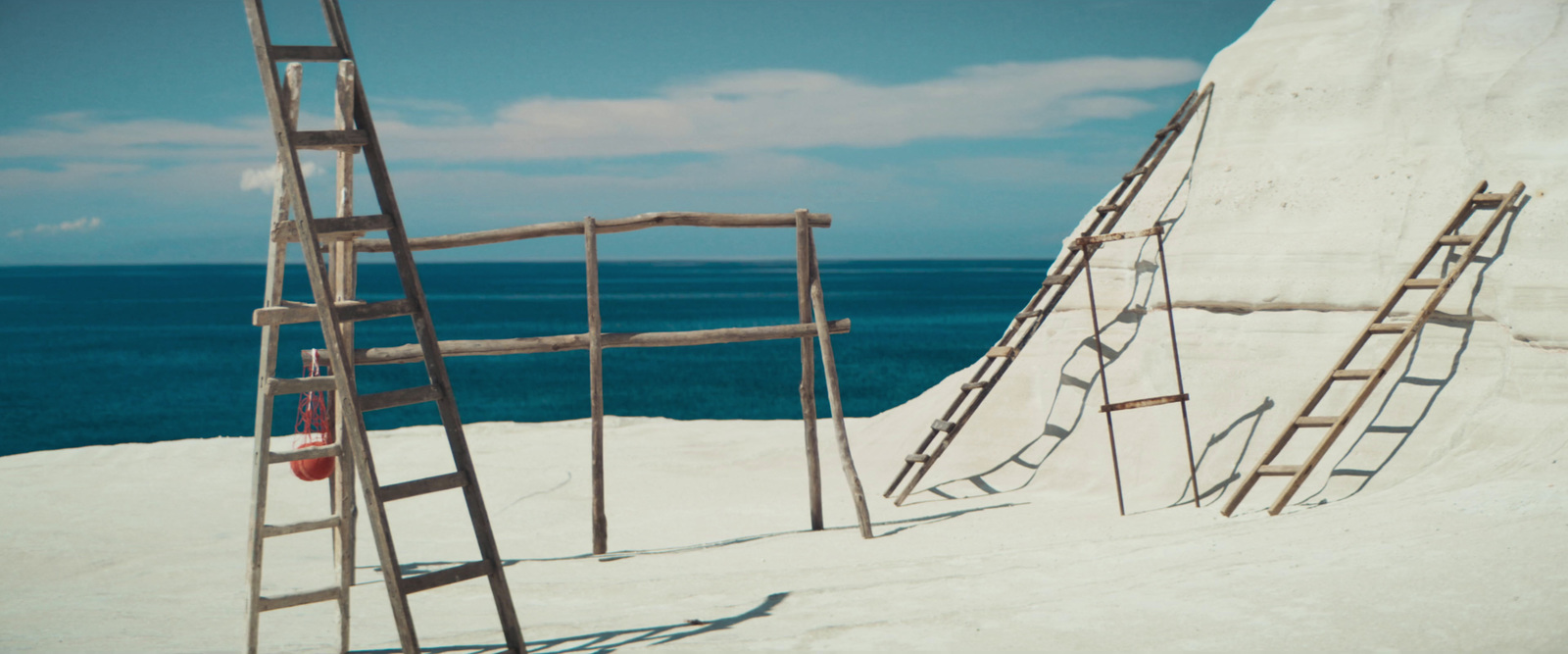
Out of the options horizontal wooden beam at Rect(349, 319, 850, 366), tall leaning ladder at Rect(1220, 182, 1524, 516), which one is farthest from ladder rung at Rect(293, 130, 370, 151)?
tall leaning ladder at Rect(1220, 182, 1524, 516)

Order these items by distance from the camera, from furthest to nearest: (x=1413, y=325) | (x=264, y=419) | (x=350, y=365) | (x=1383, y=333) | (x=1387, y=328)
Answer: (x=1383, y=333), (x=1387, y=328), (x=1413, y=325), (x=264, y=419), (x=350, y=365)

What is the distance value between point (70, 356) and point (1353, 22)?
5935 cm

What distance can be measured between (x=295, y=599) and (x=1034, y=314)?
7.27m

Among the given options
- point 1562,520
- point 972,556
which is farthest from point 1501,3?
point 972,556

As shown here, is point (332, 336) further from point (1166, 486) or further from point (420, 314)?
point (1166, 486)

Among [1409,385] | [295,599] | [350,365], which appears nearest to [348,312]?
[350,365]

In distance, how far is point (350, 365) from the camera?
488 cm

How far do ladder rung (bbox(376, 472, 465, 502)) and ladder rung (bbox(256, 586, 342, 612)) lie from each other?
0.95 metres

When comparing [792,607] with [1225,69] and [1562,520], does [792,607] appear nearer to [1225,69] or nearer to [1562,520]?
[1562,520]

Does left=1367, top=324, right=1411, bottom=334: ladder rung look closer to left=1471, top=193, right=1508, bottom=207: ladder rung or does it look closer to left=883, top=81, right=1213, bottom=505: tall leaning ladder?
left=1471, top=193, right=1508, bottom=207: ladder rung

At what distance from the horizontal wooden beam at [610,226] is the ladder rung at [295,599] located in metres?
3.30

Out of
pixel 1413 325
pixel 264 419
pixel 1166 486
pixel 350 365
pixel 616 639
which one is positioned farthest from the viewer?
pixel 1166 486

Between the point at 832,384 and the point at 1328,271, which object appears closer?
the point at 832,384

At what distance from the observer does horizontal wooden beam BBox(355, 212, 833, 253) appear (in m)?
8.30
